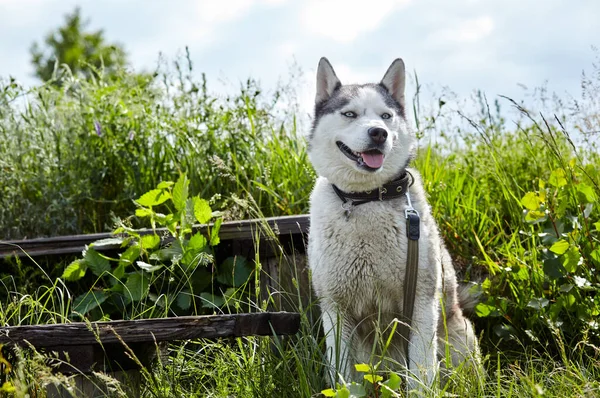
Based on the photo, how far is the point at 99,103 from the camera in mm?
5480

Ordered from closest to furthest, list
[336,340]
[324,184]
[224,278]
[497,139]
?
[336,340] < [324,184] < [224,278] < [497,139]

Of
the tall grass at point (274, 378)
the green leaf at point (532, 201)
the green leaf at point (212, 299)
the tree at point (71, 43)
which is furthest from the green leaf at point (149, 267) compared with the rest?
the tree at point (71, 43)

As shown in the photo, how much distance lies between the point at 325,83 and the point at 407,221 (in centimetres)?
85

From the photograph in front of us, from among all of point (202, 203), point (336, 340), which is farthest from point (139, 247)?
point (336, 340)

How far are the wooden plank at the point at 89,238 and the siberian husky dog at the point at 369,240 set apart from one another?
66 centimetres

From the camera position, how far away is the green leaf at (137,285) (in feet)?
12.3

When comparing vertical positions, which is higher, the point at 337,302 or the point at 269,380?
the point at 337,302

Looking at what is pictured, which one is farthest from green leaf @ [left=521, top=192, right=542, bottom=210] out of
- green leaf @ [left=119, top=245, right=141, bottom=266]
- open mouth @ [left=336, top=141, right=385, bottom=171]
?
green leaf @ [left=119, top=245, right=141, bottom=266]

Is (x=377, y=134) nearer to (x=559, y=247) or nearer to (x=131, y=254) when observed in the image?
(x=559, y=247)

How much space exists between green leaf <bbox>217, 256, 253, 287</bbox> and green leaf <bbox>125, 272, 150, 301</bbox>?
1.40ft

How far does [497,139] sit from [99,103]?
11.3ft

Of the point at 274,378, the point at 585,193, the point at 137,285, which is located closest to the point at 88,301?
the point at 137,285

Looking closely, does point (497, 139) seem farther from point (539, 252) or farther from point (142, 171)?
point (142, 171)

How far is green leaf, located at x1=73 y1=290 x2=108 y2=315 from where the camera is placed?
378 centimetres
